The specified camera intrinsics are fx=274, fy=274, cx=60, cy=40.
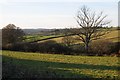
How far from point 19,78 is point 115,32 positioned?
53285mm

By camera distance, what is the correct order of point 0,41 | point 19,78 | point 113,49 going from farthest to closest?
1. point 0,41
2. point 113,49
3. point 19,78

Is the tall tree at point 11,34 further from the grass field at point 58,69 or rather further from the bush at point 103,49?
the grass field at point 58,69

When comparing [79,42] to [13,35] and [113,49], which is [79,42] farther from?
[113,49]

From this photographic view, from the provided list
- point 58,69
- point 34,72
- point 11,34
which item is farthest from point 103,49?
point 34,72

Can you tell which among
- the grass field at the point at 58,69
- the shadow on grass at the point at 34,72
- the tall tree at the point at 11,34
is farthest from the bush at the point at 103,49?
the shadow on grass at the point at 34,72

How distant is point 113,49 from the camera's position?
127 ft

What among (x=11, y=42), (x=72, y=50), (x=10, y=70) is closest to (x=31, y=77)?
(x=10, y=70)


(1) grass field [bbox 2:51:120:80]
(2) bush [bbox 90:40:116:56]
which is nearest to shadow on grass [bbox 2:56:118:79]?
(1) grass field [bbox 2:51:120:80]

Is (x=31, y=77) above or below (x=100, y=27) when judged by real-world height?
below

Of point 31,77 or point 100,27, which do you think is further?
point 100,27

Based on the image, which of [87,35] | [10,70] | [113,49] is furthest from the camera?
[87,35]

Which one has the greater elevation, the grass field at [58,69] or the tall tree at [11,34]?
the tall tree at [11,34]

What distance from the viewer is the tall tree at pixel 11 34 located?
47.2 meters

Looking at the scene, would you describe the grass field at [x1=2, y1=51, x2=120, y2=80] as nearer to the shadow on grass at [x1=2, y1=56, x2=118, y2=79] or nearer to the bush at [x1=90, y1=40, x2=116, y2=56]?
the shadow on grass at [x1=2, y1=56, x2=118, y2=79]
